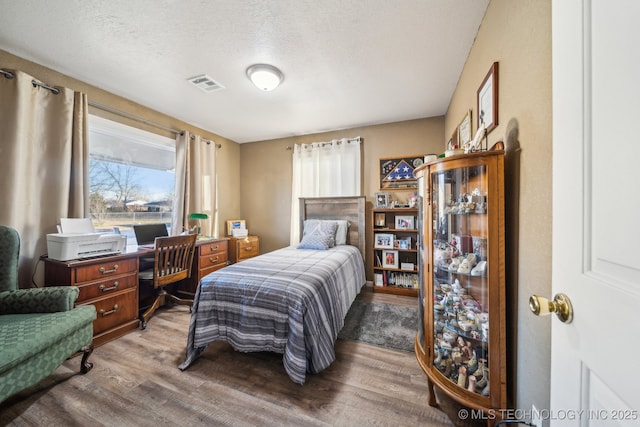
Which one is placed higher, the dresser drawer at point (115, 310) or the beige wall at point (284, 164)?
the beige wall at point (284, 164)

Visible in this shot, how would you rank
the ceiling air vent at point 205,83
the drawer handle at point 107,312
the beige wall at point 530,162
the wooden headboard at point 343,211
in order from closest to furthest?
the beige wall at point 530,162, the drawer handle at point 107,312, the ceiling air vent at point 205,83, the wooden headboard at point 343,211

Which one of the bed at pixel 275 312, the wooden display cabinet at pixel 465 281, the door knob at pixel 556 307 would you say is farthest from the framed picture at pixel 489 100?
the bed at pixel 275 312

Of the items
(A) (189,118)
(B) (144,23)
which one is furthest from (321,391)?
(A) (189,118)

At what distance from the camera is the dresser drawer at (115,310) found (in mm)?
2027

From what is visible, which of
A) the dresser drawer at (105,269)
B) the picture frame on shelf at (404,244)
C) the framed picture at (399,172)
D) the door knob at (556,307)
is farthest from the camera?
the framed picture at (399,172)

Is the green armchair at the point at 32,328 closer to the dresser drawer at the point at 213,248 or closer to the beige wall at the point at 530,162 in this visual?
the dresser drawer at the point at 213,248

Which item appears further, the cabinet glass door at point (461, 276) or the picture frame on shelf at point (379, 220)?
the picture frame on shelf at point (379, 220)

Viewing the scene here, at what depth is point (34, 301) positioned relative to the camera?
158 centimetres

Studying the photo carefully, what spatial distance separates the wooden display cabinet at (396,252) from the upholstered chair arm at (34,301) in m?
3.06

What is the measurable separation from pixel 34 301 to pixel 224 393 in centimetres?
145

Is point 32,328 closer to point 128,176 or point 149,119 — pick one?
point 128,176

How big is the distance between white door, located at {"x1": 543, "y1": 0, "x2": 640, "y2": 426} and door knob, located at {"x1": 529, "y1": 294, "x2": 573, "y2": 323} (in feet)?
0.06

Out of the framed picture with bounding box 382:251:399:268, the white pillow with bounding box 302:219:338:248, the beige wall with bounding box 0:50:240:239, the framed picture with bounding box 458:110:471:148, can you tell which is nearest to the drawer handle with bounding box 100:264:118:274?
the beige wall with bounding box 0:50:240:239

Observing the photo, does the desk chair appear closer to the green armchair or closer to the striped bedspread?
the green armchair
